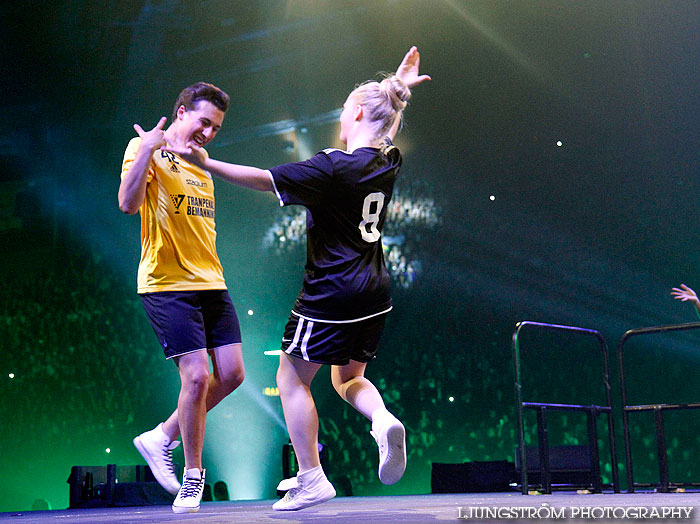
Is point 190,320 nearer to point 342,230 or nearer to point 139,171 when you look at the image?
point 139,171

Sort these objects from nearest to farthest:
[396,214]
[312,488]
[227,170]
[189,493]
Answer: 1. [227,170]
2. [312,488]
3. [189,493]
4. [396,214]

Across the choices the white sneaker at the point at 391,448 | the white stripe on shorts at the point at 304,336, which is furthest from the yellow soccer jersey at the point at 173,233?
the white sneaker at the point at 391,448

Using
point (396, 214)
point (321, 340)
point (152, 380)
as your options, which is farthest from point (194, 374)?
point (396, 214)

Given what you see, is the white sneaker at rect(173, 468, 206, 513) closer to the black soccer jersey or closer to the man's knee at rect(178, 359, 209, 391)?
the man's knee at rect(178, 359, 209, 391)

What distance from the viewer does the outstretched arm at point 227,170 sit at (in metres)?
1.88

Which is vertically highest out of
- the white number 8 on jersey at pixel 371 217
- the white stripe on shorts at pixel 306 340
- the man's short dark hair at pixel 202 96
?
the man's short dark hair at pixel 202 96

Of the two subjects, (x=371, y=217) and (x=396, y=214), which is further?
(x=396, y=214)

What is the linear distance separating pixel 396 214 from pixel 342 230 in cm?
478

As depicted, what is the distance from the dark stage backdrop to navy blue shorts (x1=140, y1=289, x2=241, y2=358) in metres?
3.91

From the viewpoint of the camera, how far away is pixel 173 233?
2.62 metres

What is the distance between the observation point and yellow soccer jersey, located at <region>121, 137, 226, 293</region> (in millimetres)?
2588

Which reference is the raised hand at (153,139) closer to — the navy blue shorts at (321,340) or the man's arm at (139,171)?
the man's arm at (139,171)

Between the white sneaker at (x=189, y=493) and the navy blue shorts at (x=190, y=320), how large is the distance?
1.34ft

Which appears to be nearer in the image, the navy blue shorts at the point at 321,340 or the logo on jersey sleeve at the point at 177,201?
the navy blue shorts at the point at 321,340
